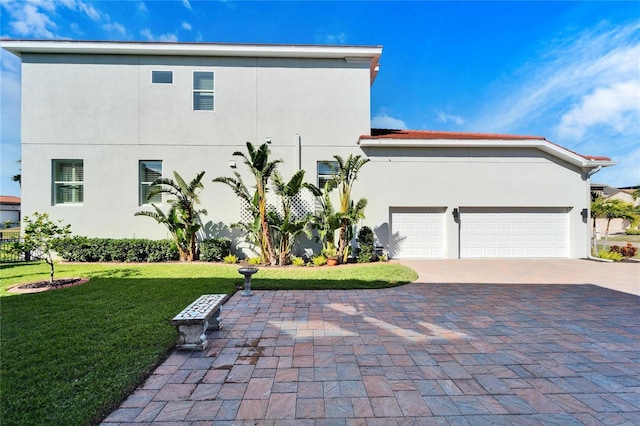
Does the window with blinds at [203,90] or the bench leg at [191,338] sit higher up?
the window with blinds at [203,90]

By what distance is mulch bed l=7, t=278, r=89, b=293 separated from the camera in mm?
5994

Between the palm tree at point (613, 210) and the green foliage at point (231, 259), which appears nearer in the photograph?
the green foliage at point (231, 259)

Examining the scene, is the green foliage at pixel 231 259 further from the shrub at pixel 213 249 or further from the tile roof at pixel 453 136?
the tile roof at pixel 453 136

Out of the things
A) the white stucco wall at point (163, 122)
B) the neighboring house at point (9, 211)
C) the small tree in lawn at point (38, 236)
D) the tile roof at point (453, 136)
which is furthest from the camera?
the neighboring house at point (9, 211)

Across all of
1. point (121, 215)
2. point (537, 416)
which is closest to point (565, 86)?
point (537, 416)

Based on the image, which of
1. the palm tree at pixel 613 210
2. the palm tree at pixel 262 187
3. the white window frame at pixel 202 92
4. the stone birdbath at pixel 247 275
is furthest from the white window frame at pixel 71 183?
the palm tree at pixel 613 210

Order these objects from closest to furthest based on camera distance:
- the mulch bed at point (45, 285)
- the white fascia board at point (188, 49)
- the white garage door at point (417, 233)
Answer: the mulch bed at point (45, 285) < the white fascia board at point (188, 49) < the white garage door at point (417, 233)

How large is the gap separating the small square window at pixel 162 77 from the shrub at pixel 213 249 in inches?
264

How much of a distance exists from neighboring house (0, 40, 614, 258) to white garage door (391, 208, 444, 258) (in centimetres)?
4

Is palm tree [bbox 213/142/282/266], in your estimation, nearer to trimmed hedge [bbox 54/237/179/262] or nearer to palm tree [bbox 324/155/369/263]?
palm tree [bbox 324/155/369/263]

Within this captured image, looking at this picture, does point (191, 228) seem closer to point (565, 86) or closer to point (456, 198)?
point (456, 198)

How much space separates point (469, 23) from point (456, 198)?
702 cm

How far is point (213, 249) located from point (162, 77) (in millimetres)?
7325

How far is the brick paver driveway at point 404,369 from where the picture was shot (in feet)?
7.74
